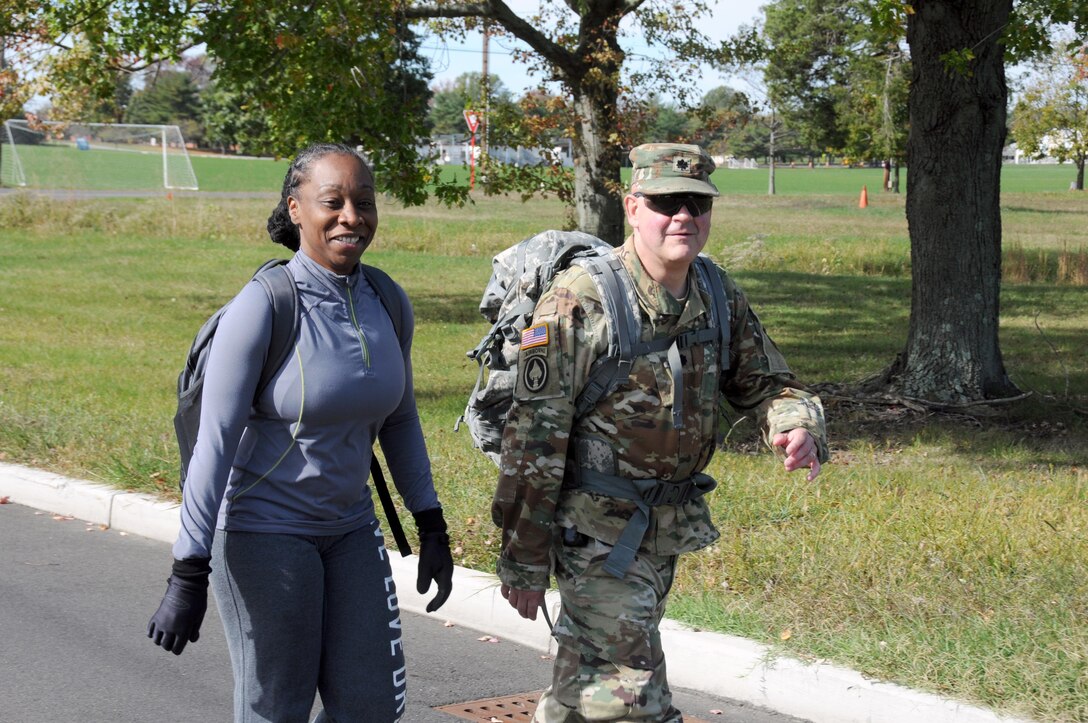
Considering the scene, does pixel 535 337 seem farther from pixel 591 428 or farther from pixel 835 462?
pixel 835 462

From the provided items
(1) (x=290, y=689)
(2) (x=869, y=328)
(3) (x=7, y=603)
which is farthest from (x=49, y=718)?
(2) (x=869, y=328)

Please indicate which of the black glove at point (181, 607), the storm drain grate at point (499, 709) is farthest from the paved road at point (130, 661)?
the black glove at point (181, 607)

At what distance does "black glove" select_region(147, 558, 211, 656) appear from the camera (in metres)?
2.96

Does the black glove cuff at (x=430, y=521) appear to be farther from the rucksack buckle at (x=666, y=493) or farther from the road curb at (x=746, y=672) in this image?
the road curb at (x=746, y=672)

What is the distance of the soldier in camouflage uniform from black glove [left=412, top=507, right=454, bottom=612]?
0.19 metres

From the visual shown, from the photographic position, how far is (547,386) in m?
3.33

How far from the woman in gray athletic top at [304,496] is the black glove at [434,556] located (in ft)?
0.76

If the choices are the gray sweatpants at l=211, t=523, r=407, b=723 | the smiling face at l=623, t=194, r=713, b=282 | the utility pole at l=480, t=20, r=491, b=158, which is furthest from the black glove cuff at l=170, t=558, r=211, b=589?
the utility pole at l=480, t=20, r=491, b=158

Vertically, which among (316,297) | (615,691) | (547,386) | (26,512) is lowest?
(26,512)

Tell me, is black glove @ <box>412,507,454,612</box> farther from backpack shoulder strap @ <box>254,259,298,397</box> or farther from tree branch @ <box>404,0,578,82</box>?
tree branch @ <box>404,0,578,82</box>

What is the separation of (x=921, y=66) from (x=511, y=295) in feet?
25.3

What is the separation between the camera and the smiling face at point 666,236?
3.38 meters

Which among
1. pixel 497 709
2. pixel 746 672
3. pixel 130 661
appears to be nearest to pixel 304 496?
pixel 497 709

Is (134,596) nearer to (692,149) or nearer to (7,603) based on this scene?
(7,603)
